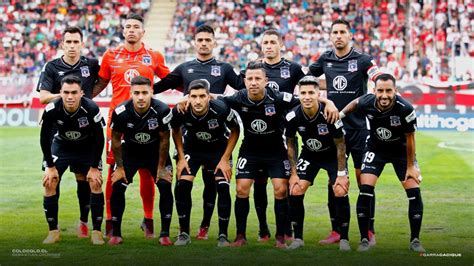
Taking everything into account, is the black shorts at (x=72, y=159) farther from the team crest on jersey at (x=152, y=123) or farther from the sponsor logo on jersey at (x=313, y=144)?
the sponsor logo on jersey at (x=313, y=144)

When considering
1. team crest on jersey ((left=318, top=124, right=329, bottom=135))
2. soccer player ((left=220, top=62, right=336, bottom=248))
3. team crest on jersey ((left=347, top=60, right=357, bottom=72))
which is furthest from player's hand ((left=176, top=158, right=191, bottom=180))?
team crest on jersey ((left=347, top=60, right=357, bottom=72))

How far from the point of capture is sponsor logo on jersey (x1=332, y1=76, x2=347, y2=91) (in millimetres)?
12055

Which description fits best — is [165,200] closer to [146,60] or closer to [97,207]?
[97,207]

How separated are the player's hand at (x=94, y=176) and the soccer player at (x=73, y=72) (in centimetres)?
43

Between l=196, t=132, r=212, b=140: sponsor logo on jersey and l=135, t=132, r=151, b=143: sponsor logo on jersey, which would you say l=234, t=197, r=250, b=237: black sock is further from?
l=135, t=132, r=151, b=143: sponsor logo on jersey

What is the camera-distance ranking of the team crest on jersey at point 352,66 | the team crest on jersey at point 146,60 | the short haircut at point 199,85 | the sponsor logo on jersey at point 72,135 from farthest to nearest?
the team crest on jersey at point 146,60 < the team crest on jersey at point 352,66 < the sponsor logo on jersey at point 72,135 < the short haircut at point 199,85

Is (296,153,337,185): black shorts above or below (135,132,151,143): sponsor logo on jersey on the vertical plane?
below

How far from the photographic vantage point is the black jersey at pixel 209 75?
39.7 feet

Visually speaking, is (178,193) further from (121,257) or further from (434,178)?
(434,178)

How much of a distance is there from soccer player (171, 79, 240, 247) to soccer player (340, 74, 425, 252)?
1.62 meters

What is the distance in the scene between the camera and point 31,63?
35.2m

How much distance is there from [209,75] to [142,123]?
125cm

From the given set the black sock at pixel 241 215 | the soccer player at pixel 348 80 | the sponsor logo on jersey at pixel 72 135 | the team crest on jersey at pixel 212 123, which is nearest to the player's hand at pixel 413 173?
the soccer player at pixel 348 80

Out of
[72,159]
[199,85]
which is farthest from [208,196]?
[72,159]
